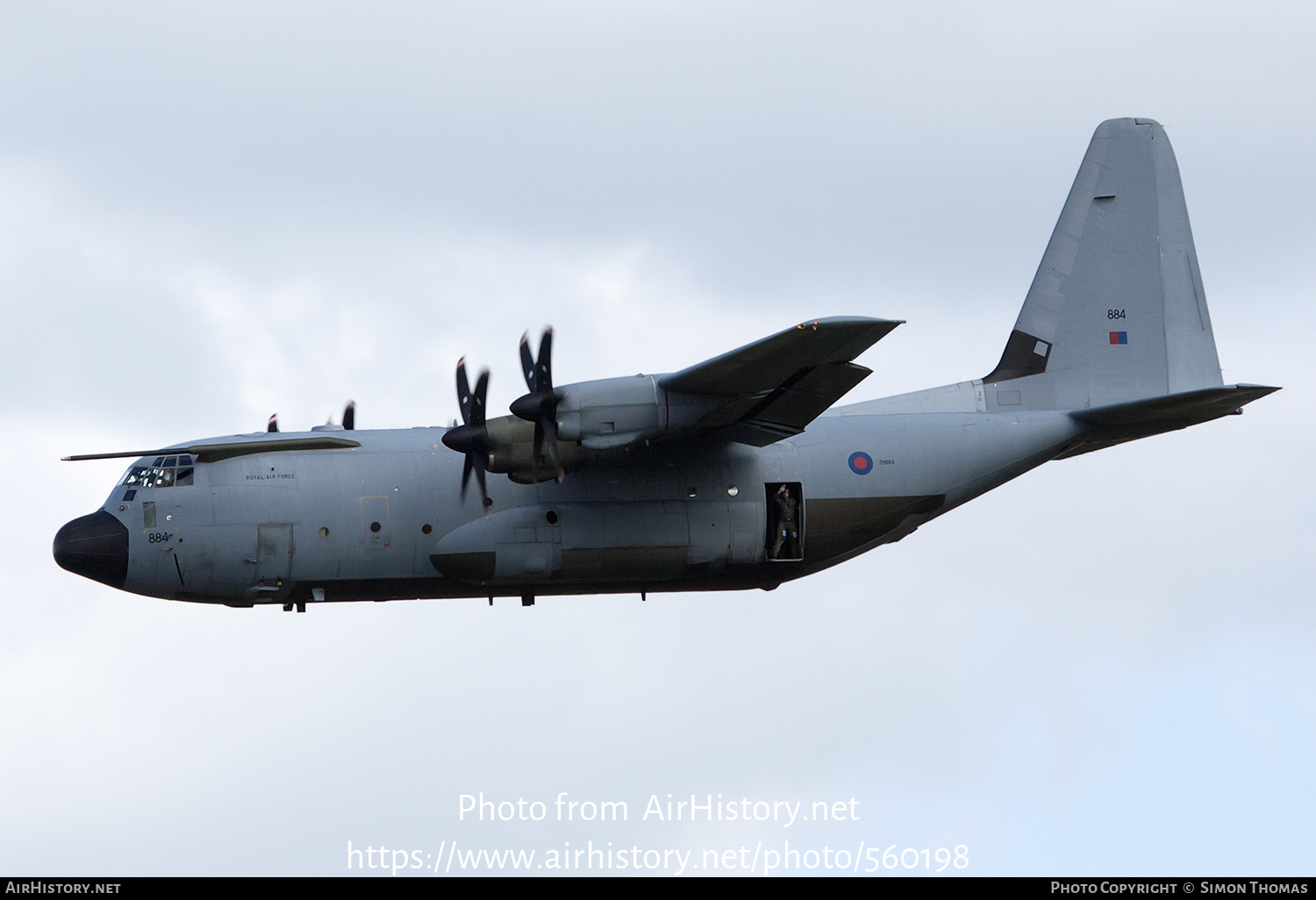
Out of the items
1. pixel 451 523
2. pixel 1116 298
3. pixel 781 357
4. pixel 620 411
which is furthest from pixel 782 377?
pixel 1116 298

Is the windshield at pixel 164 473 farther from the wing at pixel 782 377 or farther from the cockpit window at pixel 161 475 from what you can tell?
the wing at pixel 782 377

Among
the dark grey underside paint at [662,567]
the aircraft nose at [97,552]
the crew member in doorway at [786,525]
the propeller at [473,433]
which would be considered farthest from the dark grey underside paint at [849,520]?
the aircraft nose at [97,552]

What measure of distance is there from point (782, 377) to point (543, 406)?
366 centimetres

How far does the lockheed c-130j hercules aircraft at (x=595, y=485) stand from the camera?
23.8 m

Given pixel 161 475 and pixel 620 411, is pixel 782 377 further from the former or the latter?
pixel 161 475

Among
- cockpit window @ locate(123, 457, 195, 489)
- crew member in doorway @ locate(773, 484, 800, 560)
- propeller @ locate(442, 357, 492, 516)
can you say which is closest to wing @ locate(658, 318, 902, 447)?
crew member in doorway @ locate(773, 484, 800, 560)

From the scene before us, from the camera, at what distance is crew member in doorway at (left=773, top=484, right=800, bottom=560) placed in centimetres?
2631

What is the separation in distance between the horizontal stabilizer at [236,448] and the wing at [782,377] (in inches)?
238

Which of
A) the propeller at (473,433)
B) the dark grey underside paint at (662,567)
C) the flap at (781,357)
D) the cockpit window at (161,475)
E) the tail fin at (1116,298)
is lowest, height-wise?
the dark grey underside paint at (662,567)

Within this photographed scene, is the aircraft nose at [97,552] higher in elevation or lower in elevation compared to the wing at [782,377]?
lower

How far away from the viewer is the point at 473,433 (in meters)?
24.2

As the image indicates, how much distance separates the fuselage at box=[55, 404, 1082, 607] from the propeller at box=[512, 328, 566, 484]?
5.23 feet
